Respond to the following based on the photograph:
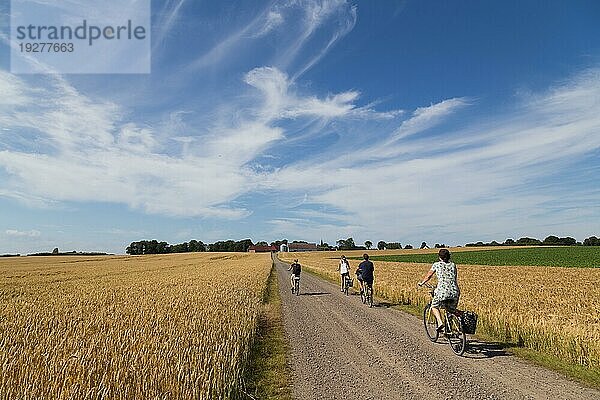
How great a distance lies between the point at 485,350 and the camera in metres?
10.5

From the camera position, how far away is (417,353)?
1003cm

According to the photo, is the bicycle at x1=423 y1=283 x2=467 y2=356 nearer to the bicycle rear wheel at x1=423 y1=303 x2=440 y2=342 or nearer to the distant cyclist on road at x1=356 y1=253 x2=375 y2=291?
the bicycle rear wheel at x1=423 y1=303 x2=440 y2=342

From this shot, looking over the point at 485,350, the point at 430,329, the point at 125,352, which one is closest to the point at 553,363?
the point at 485,350

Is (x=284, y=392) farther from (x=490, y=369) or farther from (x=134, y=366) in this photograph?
(x=490, y=369)

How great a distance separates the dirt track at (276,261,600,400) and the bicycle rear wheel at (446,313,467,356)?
22 centimetres

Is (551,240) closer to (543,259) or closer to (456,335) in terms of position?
(543,259)

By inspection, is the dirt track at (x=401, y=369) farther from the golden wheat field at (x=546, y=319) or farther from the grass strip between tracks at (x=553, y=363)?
the golden wheat field at (x=546, y=319)

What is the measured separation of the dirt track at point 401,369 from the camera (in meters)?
7.36

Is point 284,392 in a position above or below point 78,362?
below

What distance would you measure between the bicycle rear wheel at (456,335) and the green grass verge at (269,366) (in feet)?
13.0

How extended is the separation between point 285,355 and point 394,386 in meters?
3.17

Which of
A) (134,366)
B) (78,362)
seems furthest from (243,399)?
(78,362)

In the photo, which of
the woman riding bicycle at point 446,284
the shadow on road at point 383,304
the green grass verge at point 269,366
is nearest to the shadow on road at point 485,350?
the woman riding bicycle at point 446,284

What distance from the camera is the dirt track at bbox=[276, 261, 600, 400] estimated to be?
7.36m
